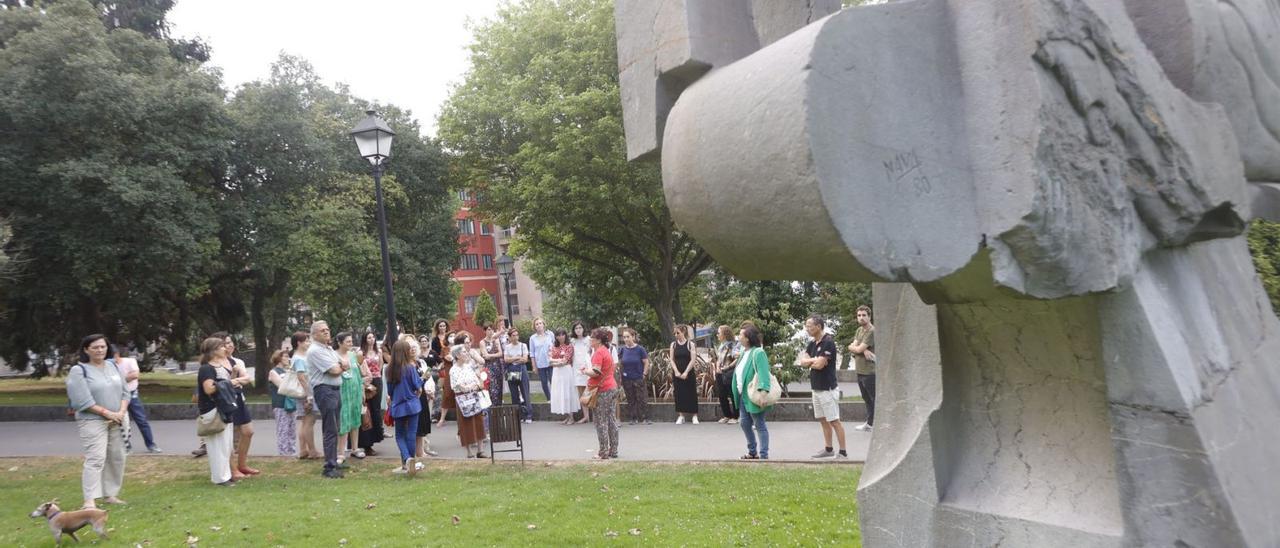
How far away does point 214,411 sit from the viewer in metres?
9.84

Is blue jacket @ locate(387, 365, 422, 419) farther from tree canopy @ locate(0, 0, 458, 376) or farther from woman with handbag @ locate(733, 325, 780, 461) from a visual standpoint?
tree canopy @ locate(0, 0, 458, 376)

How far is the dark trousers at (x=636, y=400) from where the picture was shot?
14453 mm

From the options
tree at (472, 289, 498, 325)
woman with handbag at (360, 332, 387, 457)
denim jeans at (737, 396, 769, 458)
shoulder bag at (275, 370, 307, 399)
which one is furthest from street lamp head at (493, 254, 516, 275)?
denim jeans at (737, 396, 769, 458)

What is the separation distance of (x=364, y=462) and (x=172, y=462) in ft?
9.47

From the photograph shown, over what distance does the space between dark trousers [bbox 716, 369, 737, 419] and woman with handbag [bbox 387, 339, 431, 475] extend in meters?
5.15

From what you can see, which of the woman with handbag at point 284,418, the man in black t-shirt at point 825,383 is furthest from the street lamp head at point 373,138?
the man in black t-shirt at point 825,383

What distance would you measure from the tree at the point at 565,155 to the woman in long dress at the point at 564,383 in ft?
25.0

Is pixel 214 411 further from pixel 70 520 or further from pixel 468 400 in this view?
pixel 468 400

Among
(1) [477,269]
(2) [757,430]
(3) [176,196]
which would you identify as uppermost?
(1) [477,269]

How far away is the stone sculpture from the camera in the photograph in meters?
1.89

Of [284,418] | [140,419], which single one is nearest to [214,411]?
[284,418]

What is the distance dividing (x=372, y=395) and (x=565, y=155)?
11974mm

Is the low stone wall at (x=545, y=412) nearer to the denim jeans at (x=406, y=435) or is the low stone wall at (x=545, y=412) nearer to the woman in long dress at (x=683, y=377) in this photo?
the woman in long dress at (x=683, y=377)

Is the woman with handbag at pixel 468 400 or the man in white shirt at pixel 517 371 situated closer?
the woman with handbag at pixel 468 400
